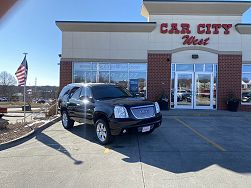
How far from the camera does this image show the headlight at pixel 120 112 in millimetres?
7977

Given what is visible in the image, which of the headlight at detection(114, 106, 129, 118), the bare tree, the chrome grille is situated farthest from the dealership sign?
the bare tree

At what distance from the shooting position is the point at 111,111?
8117 millimetres

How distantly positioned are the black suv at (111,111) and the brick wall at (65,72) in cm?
835

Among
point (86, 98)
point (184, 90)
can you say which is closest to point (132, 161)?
point (86, 98)

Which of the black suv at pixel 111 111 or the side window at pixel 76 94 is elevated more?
the side window at pixel 76 94

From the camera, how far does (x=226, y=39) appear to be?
18.2 metres

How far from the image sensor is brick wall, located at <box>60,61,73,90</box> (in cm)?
1847

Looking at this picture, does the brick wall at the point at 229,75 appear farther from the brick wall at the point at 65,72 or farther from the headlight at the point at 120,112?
the headlight at the point at 120,112

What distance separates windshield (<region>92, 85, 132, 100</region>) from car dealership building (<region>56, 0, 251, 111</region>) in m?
8.50

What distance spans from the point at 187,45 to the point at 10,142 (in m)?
13.2

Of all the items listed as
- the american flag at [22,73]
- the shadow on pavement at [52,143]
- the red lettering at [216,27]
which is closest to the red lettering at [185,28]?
the red lettering at [216,27]

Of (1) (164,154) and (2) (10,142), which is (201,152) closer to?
(1) (164,154)

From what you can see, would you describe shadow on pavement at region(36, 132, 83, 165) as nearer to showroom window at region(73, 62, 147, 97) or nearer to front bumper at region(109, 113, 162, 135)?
front bumper at region(109, 113, 162, 135)

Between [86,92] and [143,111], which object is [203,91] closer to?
[86,92]
